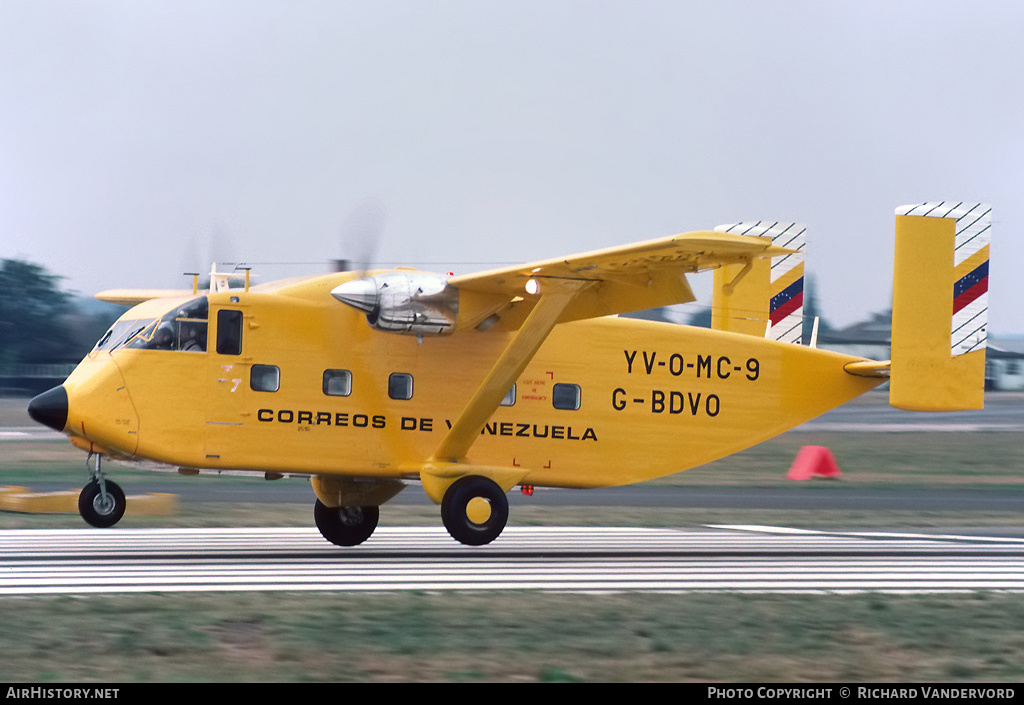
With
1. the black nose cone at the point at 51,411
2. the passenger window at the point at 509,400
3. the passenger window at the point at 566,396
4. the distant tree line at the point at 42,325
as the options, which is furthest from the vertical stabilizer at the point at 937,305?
the distant tree line at the point at 42,325

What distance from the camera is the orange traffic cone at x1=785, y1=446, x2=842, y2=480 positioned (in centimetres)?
3003

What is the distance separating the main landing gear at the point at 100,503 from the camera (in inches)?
540

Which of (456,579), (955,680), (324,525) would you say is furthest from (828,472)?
(955,680)

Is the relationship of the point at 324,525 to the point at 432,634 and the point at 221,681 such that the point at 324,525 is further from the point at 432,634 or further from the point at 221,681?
the point at 221,681

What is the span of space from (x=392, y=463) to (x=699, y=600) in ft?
Result: 15.7

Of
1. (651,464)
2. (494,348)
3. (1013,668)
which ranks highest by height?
(494,348)

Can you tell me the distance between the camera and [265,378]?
14.1 metres

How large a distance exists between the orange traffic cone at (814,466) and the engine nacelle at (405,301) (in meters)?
17.9

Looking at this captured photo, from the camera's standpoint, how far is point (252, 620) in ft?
31.8

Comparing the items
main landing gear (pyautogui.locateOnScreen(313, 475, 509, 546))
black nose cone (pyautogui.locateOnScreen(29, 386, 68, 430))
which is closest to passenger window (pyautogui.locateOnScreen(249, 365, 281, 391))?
black nose cone (pyautogui.locateOnScreen(29, 386, 68, 430))

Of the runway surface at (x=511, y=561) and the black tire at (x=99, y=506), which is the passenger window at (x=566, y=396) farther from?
the black tire at (x=99, y=506)

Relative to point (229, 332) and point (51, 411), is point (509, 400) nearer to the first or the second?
point (229, 332)

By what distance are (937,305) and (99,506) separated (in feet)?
34.4
